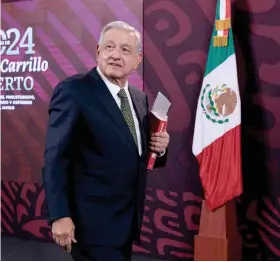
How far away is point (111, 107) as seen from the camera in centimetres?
185

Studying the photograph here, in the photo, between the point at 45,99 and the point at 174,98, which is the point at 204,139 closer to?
the point at 174,98

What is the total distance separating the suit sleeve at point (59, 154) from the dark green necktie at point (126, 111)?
22 cm

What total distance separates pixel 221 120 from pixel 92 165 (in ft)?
5.92

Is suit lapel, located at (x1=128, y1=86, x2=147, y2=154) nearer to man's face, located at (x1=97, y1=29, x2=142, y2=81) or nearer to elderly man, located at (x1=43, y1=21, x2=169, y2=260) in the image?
elderly man, located at (x1=43, y1=21, x2=169, y2=260)

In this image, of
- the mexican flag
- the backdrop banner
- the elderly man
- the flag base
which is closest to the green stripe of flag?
the mexican flag

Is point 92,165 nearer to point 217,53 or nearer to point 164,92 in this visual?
point 217,53

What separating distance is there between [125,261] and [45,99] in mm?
2802

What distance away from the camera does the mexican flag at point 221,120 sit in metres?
3.44

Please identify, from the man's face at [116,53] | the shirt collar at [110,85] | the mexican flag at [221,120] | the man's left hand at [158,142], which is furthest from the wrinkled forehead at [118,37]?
the mexican flag at [221,120]

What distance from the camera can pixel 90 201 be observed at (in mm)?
1870

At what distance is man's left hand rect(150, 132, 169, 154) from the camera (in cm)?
202

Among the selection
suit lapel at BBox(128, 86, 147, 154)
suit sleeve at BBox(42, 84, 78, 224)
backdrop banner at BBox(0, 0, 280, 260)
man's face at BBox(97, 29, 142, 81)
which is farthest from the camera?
backdrop banner at BBox(0, 0, 280, 260)

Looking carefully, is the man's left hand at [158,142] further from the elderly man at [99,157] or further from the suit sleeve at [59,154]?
the suit sleeve at [59,154]

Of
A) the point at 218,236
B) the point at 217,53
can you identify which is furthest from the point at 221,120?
the point at 218,236
